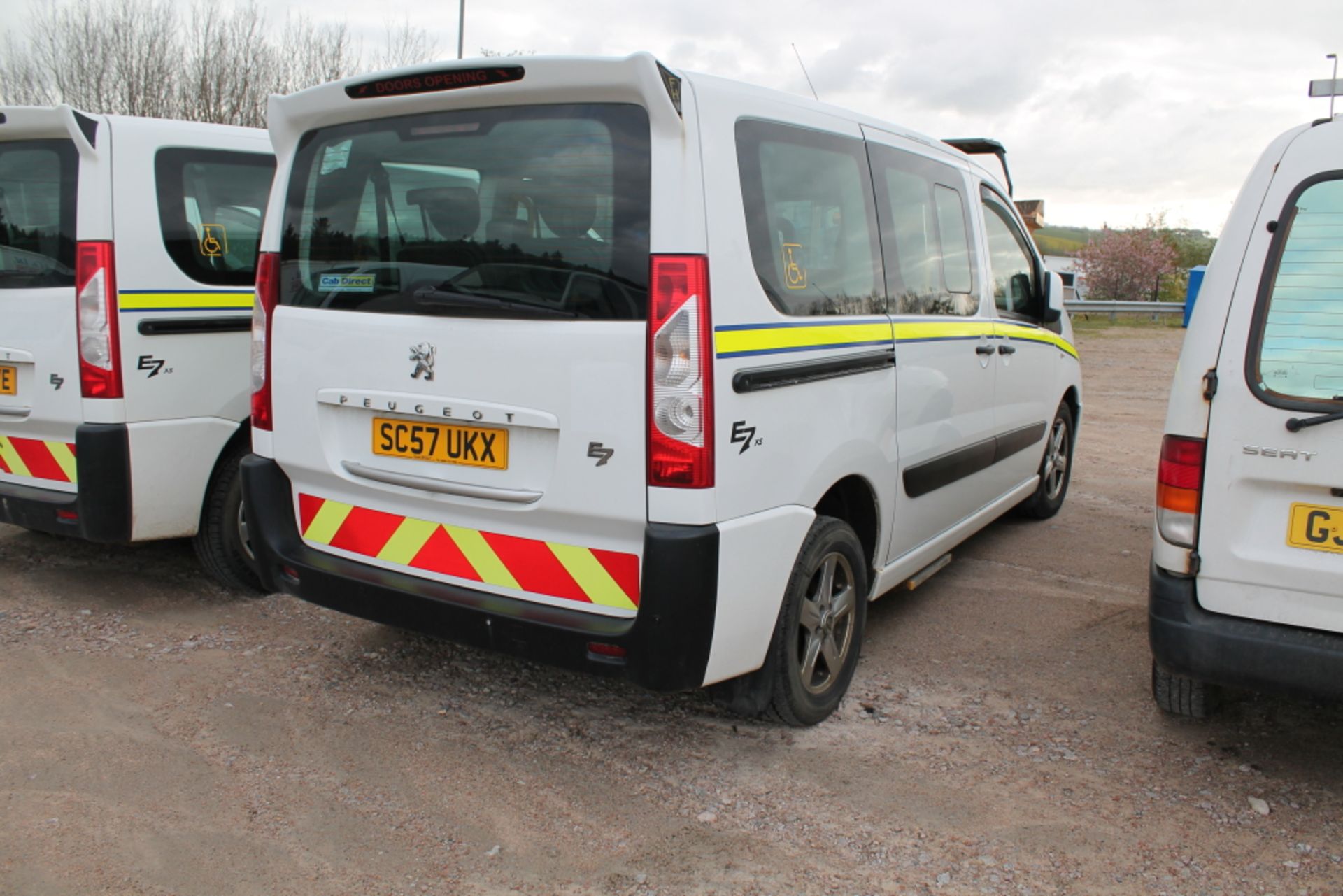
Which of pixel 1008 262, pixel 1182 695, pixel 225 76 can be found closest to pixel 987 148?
pixel 1008 262

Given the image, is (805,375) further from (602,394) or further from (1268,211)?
(1268,211)

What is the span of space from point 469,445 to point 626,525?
52 cm

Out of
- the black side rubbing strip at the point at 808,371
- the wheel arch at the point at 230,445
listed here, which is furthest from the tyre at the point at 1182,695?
the wheel arch at the point at 230,445

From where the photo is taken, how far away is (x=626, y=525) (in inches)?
107

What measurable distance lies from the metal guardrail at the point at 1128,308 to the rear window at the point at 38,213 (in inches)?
867

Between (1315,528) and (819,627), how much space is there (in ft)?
4.56

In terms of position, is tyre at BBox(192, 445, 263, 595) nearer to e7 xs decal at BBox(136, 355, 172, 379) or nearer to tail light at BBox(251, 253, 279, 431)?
e7 xs decal at BBox(136, 355, 172, 379)

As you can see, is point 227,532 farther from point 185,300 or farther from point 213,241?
point 213,241

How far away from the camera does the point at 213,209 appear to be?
14.6ft

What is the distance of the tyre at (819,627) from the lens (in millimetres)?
3133

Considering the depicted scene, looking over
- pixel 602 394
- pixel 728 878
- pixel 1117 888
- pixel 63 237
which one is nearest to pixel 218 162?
pixel 63 237

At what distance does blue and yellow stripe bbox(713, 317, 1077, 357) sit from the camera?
8.96 feet

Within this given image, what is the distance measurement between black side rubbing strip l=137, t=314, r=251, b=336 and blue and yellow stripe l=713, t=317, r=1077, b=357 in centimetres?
258

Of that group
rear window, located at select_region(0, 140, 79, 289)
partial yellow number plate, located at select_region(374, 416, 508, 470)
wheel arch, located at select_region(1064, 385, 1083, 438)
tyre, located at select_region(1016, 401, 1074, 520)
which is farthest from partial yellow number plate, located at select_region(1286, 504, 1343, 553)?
rear window, located at select_region(0, 140, 79, 289)
